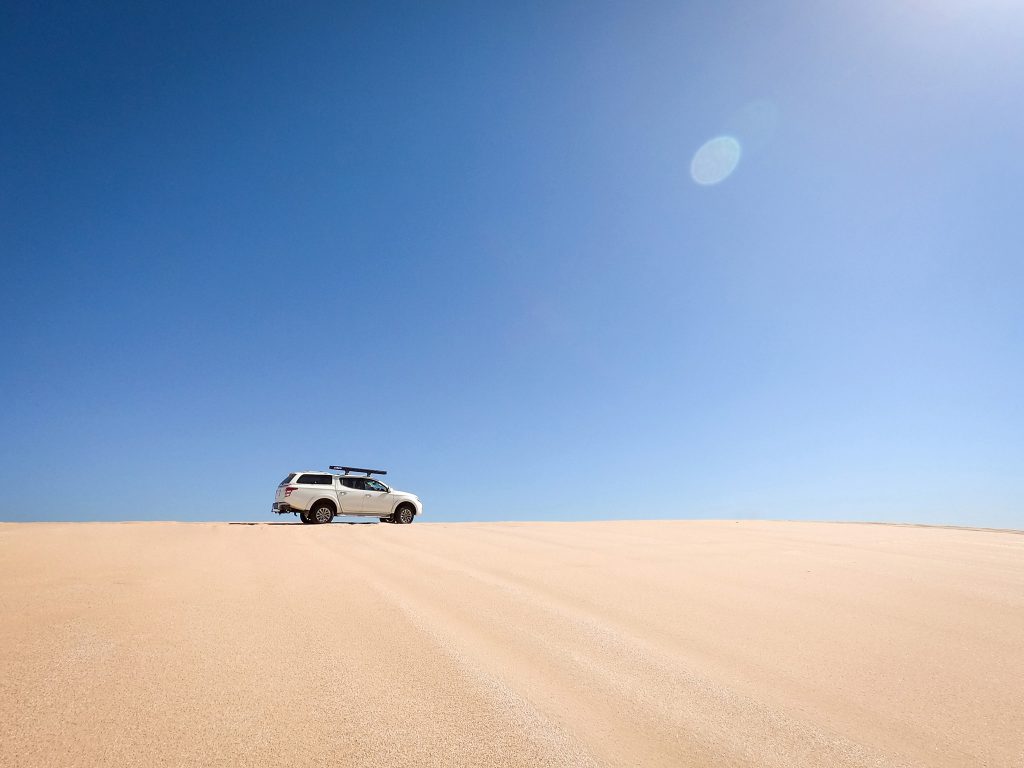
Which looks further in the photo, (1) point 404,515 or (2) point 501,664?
(1) point 404,515

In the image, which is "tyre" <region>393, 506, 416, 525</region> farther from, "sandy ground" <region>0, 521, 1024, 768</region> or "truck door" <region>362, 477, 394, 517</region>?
"sandy ground" <region>0, 521, 1024, 768</region>

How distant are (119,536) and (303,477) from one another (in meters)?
9.11

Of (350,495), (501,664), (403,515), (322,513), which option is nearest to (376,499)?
(350,495)

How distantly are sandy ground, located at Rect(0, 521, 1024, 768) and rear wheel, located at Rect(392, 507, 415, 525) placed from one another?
13278 mm

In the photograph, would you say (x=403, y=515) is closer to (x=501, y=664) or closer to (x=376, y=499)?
(x=376, y=499)

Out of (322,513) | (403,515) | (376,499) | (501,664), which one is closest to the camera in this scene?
(501,664)

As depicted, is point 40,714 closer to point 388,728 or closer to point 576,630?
point 388,728

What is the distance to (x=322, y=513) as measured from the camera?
17516 mm

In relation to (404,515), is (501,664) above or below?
below

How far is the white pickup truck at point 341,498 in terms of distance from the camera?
671 inches

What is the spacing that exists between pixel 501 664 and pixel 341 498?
16.2 metres

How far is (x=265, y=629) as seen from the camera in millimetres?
3785

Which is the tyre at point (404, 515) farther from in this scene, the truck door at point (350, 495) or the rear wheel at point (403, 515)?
the truck door at point (350, 495)

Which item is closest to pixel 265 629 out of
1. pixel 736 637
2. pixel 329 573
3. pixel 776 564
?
pixel 329 573
